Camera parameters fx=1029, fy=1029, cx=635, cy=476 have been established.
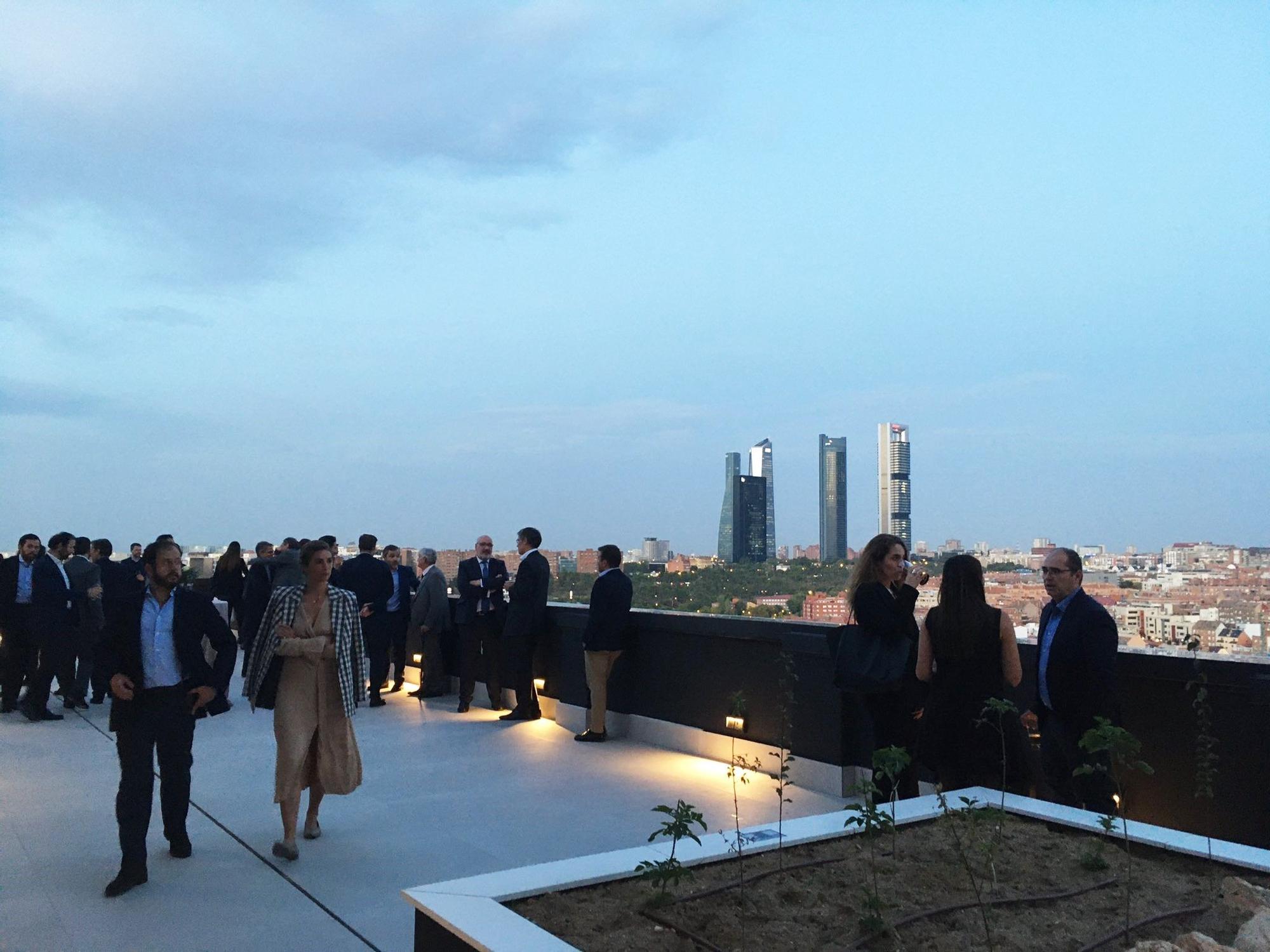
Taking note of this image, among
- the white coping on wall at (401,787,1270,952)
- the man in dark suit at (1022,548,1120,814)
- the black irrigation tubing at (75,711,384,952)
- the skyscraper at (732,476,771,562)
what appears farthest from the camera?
the skyscraper at (732,476,771,562)

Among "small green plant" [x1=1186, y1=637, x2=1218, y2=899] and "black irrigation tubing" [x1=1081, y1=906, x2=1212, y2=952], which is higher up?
"small green plant" [x1=1186, y1=637, x2=1218, y2=899]

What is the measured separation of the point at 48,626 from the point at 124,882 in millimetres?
6408

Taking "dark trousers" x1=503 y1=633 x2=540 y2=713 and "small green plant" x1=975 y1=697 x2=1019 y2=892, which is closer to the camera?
"small green plant" x1=975 y1=697 x2=1019 y2=892

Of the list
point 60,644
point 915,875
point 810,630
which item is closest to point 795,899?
point 915,875

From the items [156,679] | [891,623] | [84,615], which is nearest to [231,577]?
[84,615]

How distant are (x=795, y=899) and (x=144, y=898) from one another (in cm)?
337

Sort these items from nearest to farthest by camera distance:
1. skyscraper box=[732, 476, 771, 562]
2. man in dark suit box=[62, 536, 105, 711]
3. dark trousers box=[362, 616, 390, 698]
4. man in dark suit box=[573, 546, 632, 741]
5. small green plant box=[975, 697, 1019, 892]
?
small green plant box=[975, 697, 1019, 892] < man in dark suit box=[573, 546, 632, 741] < dark trousers box=[362, 616, 390, 698] < man in dark suit box=[62, 536, 105, 711] < skyscraper box=[732, 476, 771, 562]

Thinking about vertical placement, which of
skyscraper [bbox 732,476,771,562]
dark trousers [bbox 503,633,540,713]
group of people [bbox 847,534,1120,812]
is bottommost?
dark trousers [bbox 503,633,540,713]

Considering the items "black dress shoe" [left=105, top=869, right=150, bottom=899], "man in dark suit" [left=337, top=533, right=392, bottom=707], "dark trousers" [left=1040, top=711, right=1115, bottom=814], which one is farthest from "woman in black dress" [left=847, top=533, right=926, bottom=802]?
"man in dark suit" [left=337, top=533, right=392, bottom=707]

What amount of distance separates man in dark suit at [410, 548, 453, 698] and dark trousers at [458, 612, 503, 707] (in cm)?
43

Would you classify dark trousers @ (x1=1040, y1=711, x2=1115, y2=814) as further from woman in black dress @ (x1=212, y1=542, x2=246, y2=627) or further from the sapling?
woman in black dress @ (x1=212, y1=542, x2=246, y2=627)

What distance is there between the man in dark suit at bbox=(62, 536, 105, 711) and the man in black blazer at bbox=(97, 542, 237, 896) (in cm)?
685

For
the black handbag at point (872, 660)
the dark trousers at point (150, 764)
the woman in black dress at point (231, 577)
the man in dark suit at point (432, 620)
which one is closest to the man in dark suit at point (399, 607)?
the man in dark suit at point (432, 620)

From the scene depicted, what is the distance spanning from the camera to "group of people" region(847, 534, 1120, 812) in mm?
4844
